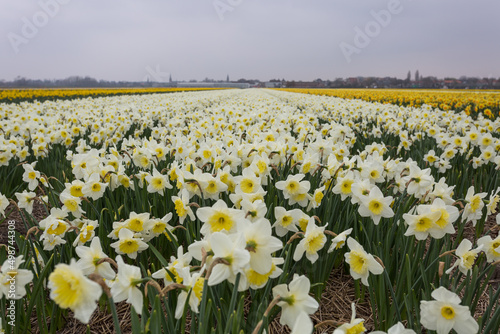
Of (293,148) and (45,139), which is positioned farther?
(45,139)

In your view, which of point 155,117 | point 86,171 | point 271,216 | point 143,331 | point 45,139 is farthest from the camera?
point 155,117

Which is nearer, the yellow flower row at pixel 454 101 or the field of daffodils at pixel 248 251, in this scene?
the field of daffodils at pixel 248 251

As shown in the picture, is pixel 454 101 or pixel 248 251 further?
pixel 454 101

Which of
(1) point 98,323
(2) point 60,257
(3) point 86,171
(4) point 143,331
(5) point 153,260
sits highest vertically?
(3) point 86,171

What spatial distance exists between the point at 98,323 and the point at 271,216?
1.30 metres

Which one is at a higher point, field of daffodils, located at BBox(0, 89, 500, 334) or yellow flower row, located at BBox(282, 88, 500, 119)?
yellow flower row, located at BBox(282, 88, 500, 119)

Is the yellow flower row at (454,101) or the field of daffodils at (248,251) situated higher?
the yellow flower row at (454,101)

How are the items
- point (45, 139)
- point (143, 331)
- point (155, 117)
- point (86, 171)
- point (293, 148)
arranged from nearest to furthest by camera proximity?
point (143, 331) → point (86, 171) → point (293, 148) → point (45, 139) → point (155, 117)

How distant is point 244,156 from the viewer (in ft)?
10.1

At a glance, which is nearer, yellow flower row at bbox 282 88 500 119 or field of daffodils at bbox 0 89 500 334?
field of daffodils at bbox 0 89 500 334

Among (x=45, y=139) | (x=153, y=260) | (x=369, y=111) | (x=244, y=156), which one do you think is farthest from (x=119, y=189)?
(x=369, y=111)

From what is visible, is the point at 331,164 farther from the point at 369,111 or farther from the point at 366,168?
the point at 369,111

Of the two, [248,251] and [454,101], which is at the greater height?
[454,101]

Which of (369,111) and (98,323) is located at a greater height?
(369,111)
